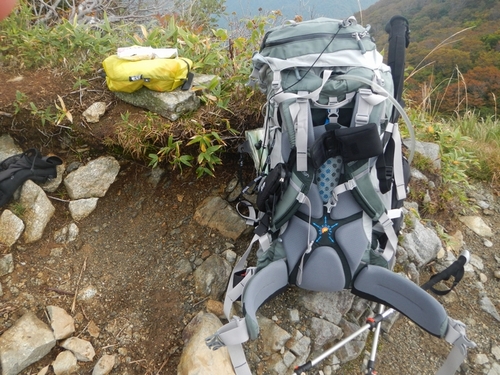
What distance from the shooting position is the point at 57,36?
3.50m

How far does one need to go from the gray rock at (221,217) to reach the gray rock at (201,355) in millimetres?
746

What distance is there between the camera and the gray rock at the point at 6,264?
2.52 m

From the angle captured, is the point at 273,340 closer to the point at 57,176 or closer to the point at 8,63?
the point at 57,176

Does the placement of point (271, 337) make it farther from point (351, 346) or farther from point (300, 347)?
point (351, 346)

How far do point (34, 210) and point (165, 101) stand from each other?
1.32 metres

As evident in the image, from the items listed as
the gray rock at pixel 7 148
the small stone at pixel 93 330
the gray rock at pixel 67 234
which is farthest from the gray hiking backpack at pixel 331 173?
→ the gray rock at pixel 7 148

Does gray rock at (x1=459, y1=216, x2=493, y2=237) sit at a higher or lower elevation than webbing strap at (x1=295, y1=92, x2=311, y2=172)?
lower

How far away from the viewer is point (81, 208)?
9.43 ft

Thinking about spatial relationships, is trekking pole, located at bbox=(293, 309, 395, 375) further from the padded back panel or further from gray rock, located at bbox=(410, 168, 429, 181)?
gray rock, located at bbox=(410, 168, 429, 181)

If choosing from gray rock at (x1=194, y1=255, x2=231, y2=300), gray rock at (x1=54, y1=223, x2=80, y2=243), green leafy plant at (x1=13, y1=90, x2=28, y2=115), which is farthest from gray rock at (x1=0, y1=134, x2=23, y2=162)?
gray rock at (x1=194, y1=255, x2=231, y2=300)

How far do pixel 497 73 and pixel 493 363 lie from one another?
70.3 feet

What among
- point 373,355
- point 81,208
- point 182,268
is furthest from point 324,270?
point 81,208

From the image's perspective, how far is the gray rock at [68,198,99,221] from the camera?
2.86 m

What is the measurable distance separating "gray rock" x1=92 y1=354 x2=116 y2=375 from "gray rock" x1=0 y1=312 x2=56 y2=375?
0.32m
